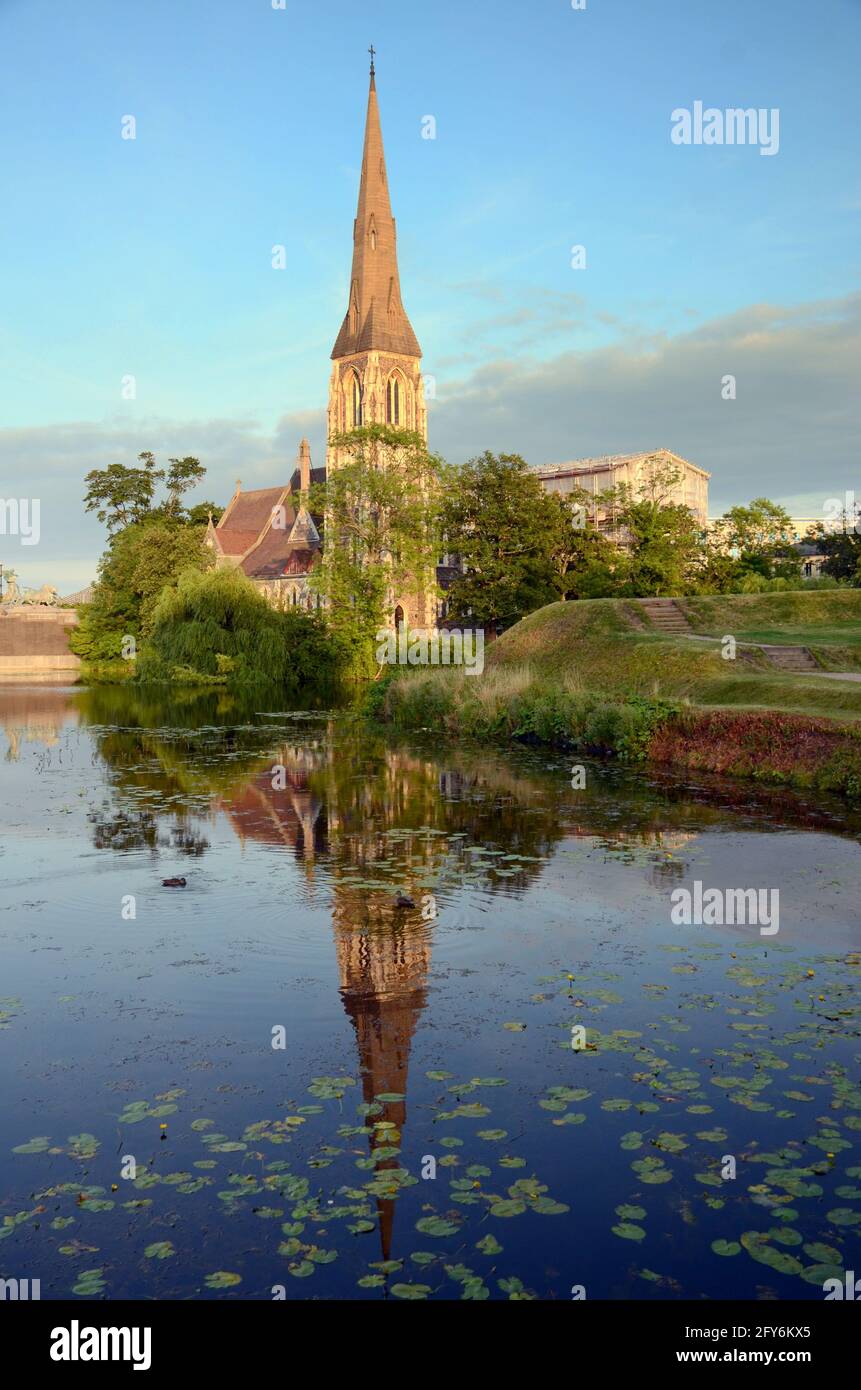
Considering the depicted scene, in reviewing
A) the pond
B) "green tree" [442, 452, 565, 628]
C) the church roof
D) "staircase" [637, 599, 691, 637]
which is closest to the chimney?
the church roof

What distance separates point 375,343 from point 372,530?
4308 cm

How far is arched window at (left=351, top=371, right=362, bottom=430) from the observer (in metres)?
99.0

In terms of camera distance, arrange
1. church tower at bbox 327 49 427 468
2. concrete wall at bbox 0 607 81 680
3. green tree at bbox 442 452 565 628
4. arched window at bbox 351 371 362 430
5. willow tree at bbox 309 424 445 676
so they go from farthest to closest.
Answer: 1. concrete wall at bbox 0 607 81 680
2. arched window at bbox 351 371 362 430
3. church tower at bbox 327 49 427 468
4. green tree at bbox 442 452 565 628
5. willow tree at bbox 309 424 445 676

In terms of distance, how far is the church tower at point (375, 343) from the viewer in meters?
97.0

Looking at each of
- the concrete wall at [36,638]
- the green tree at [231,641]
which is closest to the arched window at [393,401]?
the concrete wall at [36,638]

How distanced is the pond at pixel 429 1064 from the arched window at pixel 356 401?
86.8 metres

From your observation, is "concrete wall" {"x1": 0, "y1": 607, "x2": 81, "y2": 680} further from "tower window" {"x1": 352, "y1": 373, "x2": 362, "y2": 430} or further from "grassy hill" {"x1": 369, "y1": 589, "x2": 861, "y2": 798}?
"grassy hill" {"x1": 369, "y1": 589, "x2": 861, "y2": 798}

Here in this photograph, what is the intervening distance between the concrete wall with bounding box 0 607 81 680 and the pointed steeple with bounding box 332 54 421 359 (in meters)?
37.9

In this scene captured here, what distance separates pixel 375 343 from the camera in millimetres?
97438

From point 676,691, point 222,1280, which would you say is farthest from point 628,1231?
point 676,691

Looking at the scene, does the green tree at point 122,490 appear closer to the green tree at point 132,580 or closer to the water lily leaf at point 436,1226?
the green tree at point 132,580

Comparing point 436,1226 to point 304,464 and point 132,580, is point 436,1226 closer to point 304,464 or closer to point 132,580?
point 132,580
